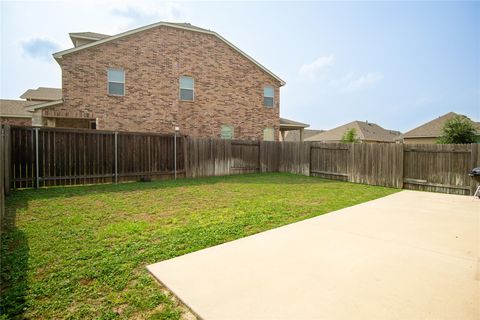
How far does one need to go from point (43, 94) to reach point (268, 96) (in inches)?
913

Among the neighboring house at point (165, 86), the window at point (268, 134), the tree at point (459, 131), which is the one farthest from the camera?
the tree at point (459, 131)

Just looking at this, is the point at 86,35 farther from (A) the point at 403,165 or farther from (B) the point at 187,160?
(A) the point at 403,165

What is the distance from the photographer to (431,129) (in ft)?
96.5

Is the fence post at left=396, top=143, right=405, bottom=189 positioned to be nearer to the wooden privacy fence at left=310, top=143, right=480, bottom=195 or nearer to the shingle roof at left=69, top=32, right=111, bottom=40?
the wooden privacy fence at left=310, top=143, right=480, bottom=195

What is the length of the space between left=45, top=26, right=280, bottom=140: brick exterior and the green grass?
771 centimetres

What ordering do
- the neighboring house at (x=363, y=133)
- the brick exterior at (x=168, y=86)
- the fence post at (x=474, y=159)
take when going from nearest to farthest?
the fence post at (x=474, y=159), the brick exterior at (x=168, y=86), the neighboring house at (x=363, y=133)

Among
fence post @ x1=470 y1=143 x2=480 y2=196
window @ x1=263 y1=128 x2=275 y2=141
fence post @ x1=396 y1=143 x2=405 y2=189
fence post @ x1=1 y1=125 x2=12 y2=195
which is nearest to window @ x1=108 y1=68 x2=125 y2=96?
fence post @ x1=1 y1=125 x2=12 y2=195

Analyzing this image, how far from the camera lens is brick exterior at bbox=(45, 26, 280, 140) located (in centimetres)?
1514

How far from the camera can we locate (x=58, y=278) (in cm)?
312

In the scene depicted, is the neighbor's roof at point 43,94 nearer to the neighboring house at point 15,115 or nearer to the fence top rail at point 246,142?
the neighboring house at point 15,115

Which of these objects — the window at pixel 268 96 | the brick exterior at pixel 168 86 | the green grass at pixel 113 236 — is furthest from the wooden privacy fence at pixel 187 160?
the window at pixel 268 96

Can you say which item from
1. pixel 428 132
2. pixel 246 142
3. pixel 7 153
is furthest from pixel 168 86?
pixel 428 132

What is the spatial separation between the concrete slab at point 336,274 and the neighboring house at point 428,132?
28105mm

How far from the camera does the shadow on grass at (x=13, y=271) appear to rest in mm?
2566
